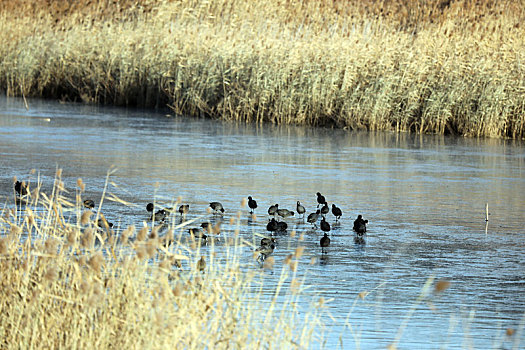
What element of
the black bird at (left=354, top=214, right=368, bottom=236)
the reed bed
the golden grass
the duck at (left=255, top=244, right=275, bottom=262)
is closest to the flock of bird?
the black bird at (left=354, top=214, right=368, bottom=236)

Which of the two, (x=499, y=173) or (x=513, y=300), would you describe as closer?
(x=513, y=300)

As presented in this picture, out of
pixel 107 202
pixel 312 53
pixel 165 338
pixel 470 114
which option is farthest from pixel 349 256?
pixel 312 53

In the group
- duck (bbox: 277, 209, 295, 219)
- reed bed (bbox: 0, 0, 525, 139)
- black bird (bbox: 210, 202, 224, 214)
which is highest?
reed bed (bbox: 0, 0, 525, 139)

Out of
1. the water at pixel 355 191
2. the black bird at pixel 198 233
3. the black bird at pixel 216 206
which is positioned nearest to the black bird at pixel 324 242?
the water at pixel 355 191

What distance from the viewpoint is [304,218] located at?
32.7 ft

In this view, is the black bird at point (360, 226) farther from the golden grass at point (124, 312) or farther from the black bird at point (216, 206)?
the golden grass at point (124, 312)

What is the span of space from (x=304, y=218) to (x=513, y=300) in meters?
3.32

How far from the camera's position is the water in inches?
256

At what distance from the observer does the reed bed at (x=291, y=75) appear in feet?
A: 61.4

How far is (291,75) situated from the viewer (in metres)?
19.7

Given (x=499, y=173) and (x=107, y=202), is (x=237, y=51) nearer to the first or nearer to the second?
(x=499, y=173)

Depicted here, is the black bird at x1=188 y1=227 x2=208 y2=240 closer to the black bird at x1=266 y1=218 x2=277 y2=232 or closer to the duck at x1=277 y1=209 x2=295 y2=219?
the black bird at x1=266 y1=218 x2=277 y2=232

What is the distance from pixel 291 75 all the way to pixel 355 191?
8311 mm

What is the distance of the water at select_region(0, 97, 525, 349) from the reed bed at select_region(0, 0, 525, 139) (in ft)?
2.64
